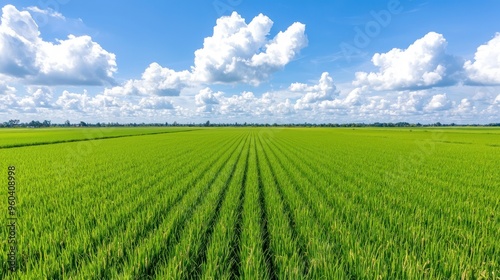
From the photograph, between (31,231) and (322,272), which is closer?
(322,272)

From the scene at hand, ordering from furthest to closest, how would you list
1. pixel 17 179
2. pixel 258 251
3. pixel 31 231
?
pixel 17 179, pixel 31 231, pixel 258 251

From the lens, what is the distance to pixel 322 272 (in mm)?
3525

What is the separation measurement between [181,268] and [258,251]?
4.20ft

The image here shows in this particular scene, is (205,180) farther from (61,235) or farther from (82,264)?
(82,264)

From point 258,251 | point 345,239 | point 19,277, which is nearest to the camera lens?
point 19,277

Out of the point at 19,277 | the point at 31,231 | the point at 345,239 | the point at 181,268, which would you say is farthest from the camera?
the point at 31,231

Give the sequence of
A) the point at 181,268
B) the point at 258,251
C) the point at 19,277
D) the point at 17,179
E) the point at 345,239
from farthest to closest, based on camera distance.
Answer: the point at 17,179, the point at 345,239, the point at 258,251, the point at 181,268, the point at 19,277

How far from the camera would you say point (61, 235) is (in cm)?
481

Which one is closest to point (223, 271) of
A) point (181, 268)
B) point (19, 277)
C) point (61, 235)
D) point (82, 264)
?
point (181, 268)

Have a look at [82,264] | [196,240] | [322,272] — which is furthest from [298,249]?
[82,264]

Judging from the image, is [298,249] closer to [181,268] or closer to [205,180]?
[181,268]

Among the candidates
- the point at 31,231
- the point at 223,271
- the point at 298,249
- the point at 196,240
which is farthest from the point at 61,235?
the point at 298,249

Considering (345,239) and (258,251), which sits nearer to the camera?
(258,251)

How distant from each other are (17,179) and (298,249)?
43.4 feet
